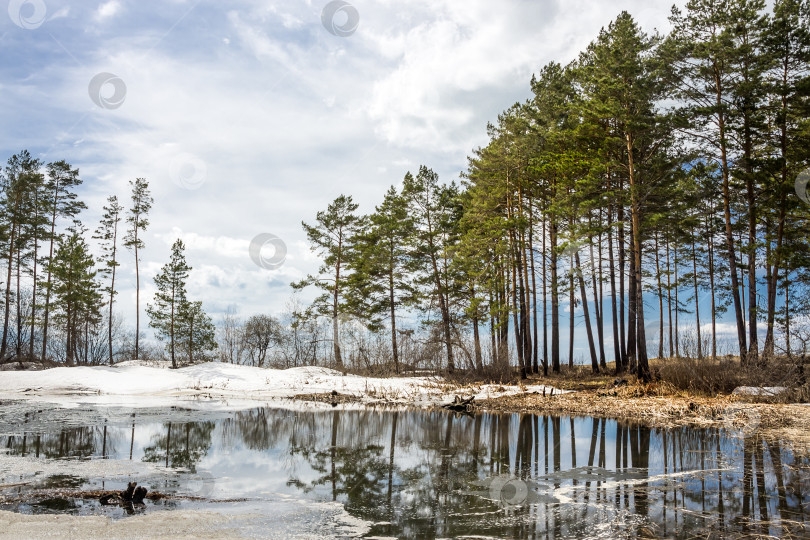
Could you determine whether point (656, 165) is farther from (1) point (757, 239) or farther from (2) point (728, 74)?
(1) point (757, 239)

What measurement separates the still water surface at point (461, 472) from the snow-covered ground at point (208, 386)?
23.7 ft

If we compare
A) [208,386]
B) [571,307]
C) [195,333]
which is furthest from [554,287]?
[195,333]

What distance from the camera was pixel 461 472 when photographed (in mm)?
8656

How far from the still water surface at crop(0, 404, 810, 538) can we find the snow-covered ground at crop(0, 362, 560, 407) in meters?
7.23

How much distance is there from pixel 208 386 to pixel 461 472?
21058 mm

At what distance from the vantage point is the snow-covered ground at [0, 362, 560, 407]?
71.9 ft

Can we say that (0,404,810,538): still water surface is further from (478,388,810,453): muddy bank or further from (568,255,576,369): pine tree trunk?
(568,255,576,369): pine tree trunk

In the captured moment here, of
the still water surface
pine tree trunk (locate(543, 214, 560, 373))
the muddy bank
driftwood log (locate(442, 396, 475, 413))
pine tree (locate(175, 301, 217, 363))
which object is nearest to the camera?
the still water surface

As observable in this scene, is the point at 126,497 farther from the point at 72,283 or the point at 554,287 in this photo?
the point at 72,283

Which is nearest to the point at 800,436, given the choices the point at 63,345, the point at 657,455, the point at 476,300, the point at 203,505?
the point at 657,455

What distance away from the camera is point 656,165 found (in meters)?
21.3

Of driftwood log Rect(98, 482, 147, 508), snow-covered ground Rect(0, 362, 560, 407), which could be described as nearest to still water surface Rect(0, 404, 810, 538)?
driftwood log Rect(98, 482, 147, 508)

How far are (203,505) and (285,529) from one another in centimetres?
148

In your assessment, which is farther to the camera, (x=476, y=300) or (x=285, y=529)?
(x=476, y=300)
